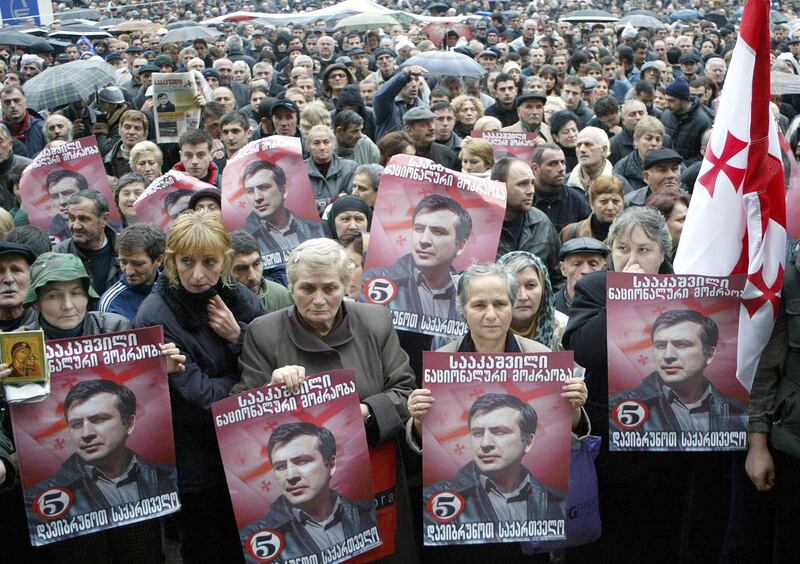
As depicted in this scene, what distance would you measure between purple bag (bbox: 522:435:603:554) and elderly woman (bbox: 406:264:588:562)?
2.9 inches

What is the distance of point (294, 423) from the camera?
3.89m

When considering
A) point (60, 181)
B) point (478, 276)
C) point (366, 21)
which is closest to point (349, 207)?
point (60, 181)

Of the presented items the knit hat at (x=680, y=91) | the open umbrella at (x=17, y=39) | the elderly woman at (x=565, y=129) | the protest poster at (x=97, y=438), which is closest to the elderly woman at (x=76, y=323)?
the protest poster at (x=97, y=438)

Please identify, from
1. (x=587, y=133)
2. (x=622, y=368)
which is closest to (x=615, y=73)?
(x=587, y=133)

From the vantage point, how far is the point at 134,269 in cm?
522

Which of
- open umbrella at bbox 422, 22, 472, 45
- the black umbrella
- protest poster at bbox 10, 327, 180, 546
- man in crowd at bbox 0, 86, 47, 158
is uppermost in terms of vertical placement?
the black umbrella

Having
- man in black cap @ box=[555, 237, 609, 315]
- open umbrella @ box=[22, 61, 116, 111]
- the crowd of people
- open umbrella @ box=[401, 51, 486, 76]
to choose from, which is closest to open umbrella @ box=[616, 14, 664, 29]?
open umbrella @ box=[401, 51, 486, 76]

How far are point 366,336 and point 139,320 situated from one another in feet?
2.90

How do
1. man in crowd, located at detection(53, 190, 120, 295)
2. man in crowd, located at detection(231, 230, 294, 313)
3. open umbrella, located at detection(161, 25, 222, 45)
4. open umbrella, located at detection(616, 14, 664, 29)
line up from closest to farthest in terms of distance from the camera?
man in crowd, located at detection(231, 230, 294, 313) → man in crowd, located at detection(53, 190, 120, 295) → open umbrella, located at detection(161, 25, 222, 45) → open umbrella, located at detection(616, 14, 664, 29)

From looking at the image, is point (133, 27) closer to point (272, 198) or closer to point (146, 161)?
point (146, 161)

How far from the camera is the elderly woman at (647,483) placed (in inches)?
178

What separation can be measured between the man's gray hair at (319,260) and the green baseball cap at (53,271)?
35.7 inches

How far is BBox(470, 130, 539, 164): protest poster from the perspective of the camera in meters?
8.11

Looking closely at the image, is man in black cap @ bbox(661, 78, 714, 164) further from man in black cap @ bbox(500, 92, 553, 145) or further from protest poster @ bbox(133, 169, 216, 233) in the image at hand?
protest poster @ bbox(133, 169, 216, 233)
